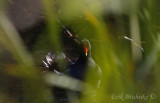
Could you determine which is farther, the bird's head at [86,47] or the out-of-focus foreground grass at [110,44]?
the bird's head at [86,47]

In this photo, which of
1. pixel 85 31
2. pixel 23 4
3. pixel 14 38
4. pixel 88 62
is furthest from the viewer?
pixel 23 4

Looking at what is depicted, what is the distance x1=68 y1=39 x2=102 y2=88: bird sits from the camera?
2.63ft

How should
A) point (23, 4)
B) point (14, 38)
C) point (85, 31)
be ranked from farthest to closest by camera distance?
1. point (23, 4)
2. point (85, 31)
3. point (14, 38)

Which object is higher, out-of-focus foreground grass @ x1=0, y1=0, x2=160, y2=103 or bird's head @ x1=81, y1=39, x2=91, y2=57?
bird's head @ x1=81, y1=39, x2=91, y2=57

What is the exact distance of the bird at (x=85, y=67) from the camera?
80cm

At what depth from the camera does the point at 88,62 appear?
897 millimetres

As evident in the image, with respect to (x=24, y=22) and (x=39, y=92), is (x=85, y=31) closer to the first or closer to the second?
(x=39, y=92)

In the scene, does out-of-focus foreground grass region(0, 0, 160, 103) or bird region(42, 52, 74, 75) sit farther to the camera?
bird region(42, 52, 74, 75)

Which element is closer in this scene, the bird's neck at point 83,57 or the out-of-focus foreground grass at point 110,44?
the out-of-focus foreground grass at point 110,44

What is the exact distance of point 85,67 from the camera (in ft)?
2.99

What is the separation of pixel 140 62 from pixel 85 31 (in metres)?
0.15

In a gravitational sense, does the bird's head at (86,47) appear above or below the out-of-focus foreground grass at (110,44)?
above

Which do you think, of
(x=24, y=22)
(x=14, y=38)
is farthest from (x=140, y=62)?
(x=24, y=22)

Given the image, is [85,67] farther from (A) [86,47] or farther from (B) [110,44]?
(B) [110,44]
